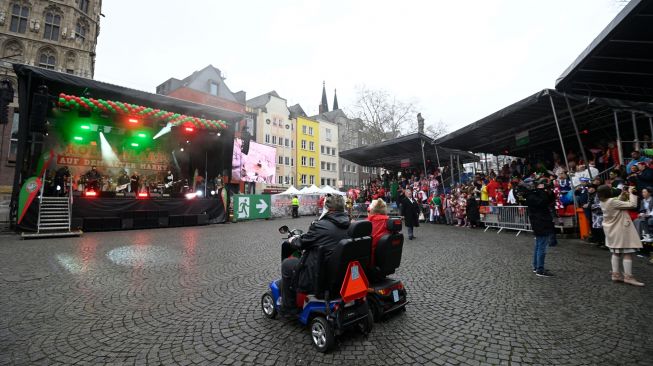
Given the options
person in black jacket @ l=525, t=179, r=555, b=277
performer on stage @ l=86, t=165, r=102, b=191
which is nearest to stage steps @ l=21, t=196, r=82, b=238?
performer on stage @ l=86, t=165, r=102, b=191

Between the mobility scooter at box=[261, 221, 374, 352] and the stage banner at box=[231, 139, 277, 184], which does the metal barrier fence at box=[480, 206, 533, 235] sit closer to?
the mobility scooter at box=[261, 221, 374, 352]

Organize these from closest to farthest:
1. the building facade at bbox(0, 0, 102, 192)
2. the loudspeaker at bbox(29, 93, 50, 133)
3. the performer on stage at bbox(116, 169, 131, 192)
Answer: the loudspeaker at bbox(29, 93, 50, 133)
the performer on stage at bbox(116, 169, 131, 192)
the building facade at bbox(0, 0, 102, 192)

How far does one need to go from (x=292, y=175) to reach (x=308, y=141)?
7469 millimetres

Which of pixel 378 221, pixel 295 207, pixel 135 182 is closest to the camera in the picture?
pixel 378 221

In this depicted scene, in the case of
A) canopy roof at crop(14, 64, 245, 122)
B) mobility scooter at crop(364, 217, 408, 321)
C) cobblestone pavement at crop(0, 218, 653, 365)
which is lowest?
cobblestone pavement at crop(0, 218, 653, 365)

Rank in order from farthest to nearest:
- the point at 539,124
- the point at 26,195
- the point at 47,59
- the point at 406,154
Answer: the point at 47,59 < the point at 406,154 < the point at 539,124 < the point at 26,195

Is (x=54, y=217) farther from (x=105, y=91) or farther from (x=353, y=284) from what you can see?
(x=353, y=284)

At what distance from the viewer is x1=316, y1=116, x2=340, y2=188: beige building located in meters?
52.1

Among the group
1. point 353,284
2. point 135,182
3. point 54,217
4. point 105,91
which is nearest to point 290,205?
point 135,182

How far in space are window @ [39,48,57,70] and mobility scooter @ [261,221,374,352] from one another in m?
39.0

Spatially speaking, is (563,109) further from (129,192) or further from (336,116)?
(336,116)

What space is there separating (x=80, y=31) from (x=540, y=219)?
43734mm

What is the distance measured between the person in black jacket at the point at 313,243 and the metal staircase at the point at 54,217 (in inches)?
508

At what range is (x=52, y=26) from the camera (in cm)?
2864
